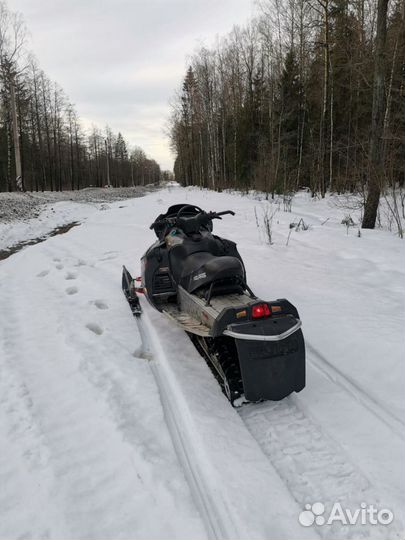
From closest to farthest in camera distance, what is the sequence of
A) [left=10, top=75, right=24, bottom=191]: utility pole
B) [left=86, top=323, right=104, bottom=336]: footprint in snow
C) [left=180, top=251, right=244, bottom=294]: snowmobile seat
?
[left=180, top=251, right=244, bottom=294]: snowmobile seat → [left=86, top=323, right=104, bottom=336]: footprint in snow → [left=10, top=75, right=24, bottom=191]: utility pole

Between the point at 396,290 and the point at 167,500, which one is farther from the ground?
the point at 396,290

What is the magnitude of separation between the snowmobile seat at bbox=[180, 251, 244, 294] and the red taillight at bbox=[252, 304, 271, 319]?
0.64 metres

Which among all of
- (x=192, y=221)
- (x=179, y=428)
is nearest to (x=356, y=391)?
(x=179, y=428)

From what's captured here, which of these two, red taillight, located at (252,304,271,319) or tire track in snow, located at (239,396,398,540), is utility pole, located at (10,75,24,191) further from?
tire track in snow, located at (239,396,398,540)

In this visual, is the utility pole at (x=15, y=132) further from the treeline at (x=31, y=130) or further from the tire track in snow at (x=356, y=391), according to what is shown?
the tire track in snow at (x=356, y=391)

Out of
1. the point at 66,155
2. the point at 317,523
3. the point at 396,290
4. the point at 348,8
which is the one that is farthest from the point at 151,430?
the point at 66,155

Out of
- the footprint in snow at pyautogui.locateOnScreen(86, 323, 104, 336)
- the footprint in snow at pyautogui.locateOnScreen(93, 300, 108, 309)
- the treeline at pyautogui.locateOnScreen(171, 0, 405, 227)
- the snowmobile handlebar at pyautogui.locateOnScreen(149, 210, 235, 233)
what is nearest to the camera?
the footprint in snow at pyautogui.locateOnScreen(86, 323, 104, 336)

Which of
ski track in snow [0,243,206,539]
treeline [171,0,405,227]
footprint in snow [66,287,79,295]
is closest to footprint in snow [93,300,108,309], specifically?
footprint in snow [66,287,79,295]

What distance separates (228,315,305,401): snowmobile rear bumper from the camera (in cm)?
252

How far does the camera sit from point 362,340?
3568 mm

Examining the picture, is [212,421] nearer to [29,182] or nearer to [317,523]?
[317,523]

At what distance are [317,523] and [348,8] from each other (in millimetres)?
22373

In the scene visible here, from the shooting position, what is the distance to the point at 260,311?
263 centimetres

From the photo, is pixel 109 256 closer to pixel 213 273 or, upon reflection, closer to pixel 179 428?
pixel 213 273
